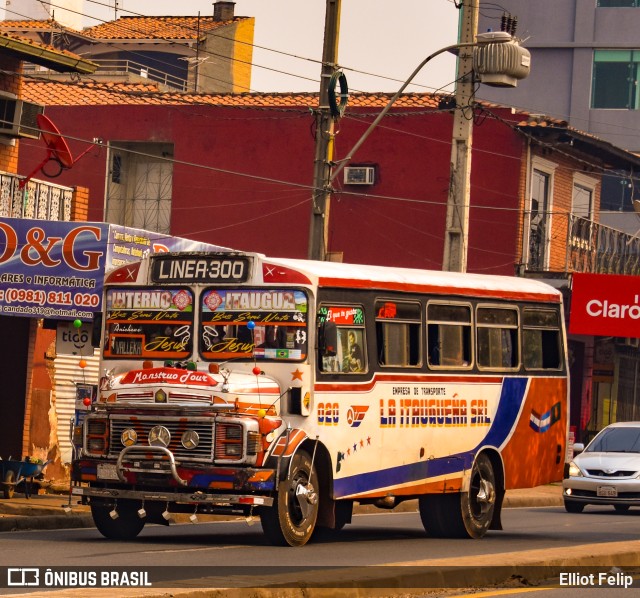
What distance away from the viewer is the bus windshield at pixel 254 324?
17078 millimetres

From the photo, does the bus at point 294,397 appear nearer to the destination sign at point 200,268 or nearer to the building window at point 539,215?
the destination sign at point 200,268

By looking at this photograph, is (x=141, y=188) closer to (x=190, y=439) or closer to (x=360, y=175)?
(x=360, y=175)

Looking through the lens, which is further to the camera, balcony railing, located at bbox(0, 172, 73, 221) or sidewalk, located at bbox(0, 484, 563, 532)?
balcony railing, located at bbox(0, 172, 73, 221)

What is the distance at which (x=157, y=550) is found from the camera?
16016mm

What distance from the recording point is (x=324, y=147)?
25.0 m

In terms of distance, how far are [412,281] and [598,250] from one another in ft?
89.9

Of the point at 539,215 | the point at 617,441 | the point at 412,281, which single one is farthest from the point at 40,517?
the point at 539,215

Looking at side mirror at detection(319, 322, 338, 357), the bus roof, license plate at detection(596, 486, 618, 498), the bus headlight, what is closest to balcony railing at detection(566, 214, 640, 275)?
license plate at detection(596, 486, 618, 498)

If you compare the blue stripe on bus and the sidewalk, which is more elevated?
the blue stripe on bus

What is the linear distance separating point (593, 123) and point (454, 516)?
1889 inches

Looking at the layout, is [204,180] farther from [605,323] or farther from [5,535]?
[5,535]

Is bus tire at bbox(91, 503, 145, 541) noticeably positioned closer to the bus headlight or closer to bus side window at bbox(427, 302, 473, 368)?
the bus headlight

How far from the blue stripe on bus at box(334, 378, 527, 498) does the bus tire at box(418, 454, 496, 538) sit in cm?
30

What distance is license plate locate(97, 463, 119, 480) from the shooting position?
55.0 feet
